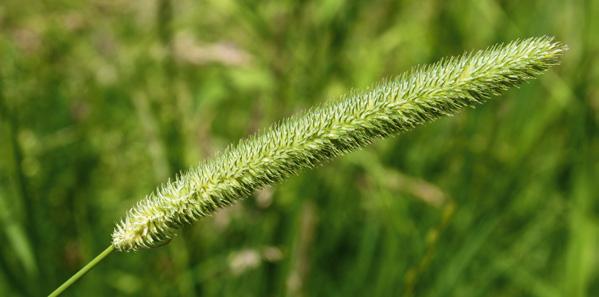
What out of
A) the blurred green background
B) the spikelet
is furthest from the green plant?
the blurred green background

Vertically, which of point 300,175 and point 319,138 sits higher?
point 319,138

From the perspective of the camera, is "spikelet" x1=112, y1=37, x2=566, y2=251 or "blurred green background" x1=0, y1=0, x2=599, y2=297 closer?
"spikelet" x1=112, y1=37, x2=566, y2=251

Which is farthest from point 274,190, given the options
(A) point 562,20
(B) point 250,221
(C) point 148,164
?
(A) point 562,20

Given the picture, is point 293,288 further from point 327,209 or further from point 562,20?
point 562,20

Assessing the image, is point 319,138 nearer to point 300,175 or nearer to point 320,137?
point 320,137

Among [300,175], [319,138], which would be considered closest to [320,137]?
[319,138]

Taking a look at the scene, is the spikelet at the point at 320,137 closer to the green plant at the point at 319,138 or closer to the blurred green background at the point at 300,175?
the green plant at the point at 319,138

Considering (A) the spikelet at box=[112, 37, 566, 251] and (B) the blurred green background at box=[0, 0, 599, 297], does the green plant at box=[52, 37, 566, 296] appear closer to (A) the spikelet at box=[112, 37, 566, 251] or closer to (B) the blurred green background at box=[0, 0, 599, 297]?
(A) the spikelet at box=[112, 37, 566, 251]
